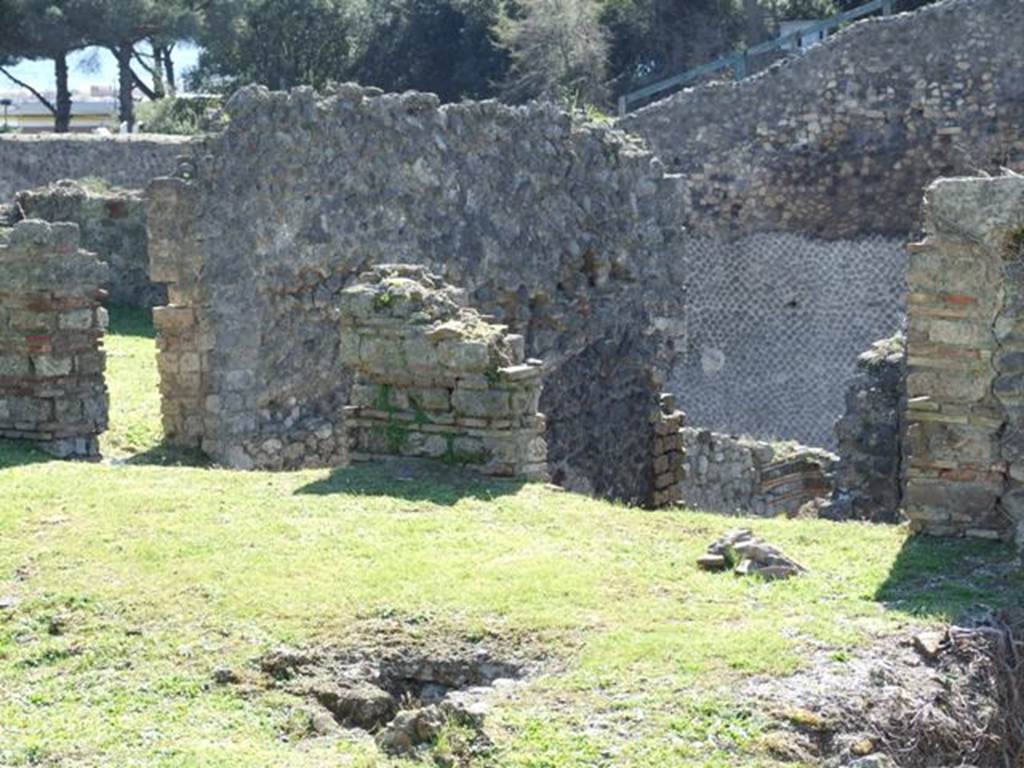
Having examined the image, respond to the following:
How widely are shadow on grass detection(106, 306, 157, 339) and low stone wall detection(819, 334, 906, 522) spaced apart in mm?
7902

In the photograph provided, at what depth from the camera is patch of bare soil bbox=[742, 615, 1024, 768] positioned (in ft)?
25.7

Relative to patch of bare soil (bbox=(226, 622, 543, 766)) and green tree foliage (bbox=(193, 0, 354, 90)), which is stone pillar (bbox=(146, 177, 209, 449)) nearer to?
patch of bare soil (bbox=(226, 622, 543, 766))

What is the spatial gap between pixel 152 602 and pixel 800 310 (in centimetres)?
1995

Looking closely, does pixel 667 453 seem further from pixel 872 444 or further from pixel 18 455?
pixel 18 455

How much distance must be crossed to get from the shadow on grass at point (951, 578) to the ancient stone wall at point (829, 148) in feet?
60.6

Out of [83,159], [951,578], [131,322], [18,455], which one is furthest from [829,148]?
[951,578]

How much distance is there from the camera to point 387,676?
8.59m

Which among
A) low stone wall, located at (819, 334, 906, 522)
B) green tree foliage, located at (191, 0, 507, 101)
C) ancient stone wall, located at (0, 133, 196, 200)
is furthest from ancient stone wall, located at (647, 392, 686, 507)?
green tree foliage, located at (191, 0, 507, 101)

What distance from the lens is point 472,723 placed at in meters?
7.73

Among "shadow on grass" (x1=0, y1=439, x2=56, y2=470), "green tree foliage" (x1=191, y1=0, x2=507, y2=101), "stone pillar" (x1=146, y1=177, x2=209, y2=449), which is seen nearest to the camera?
"shadow on grass" (x1=0, y1=439, x2=56, y2=470)

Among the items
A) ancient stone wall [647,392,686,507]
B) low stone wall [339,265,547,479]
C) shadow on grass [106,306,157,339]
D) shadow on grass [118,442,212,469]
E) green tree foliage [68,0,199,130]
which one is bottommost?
ancient stone wall [647,392,686,507]

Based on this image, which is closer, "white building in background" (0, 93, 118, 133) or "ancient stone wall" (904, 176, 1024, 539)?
"ancient stone wall" (904, 176, 1024, 539)

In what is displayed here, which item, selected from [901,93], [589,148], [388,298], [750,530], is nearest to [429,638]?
[750,530]

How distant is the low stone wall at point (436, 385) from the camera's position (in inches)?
465
